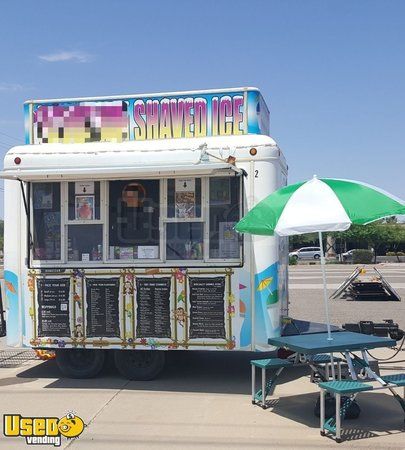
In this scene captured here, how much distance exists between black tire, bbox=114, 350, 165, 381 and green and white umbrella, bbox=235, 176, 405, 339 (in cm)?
223

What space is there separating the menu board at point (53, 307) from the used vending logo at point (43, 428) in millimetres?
1409

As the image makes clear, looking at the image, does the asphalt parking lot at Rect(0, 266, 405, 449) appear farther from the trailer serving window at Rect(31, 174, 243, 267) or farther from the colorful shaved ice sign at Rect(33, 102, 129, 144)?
the colorful shaved ice sign at Rect(33, 102, 129, 144)

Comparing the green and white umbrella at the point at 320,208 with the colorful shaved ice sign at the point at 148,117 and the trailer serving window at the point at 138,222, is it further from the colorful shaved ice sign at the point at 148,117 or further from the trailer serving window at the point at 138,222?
the colorful shaved ice sign at the point at 148,117

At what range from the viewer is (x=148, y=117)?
750 cm

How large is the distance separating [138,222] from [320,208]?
98.9 inches

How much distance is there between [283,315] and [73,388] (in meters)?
2.75

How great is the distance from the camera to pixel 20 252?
7379 millimetres

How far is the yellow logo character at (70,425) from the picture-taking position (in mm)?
5422

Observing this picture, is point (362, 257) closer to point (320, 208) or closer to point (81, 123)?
point (81, 123)

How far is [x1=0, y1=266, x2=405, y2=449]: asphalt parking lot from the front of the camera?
5180mm

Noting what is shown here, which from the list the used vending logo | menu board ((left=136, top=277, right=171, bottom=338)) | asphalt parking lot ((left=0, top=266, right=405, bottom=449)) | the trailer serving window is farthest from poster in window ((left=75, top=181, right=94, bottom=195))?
the used vending logo

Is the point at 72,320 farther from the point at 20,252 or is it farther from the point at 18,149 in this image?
the point at 18,149

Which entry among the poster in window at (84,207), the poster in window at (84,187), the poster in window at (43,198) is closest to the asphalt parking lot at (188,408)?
the poster in window at (84,207)

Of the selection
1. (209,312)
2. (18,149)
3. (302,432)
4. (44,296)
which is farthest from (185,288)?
(18,149)
